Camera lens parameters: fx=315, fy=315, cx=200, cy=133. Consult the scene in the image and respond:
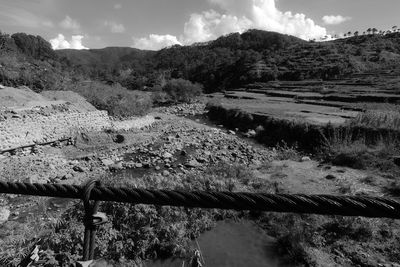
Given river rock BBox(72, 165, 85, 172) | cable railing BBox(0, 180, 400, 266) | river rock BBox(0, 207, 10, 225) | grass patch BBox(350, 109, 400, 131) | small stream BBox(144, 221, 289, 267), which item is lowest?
river rock BBox(72, 165, 85, 172)

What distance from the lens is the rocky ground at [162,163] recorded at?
25.9ft

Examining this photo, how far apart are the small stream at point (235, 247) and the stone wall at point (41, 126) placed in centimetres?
997

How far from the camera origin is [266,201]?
2.93 feet

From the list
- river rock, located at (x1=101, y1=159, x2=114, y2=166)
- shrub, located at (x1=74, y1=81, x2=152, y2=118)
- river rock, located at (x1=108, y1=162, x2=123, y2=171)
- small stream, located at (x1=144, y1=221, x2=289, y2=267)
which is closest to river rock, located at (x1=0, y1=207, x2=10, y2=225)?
→ small stream, located at (x1=144, y1=221, x2=289, y2=267)

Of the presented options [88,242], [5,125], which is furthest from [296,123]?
[88,242]

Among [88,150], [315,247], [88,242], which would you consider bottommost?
[88,150]

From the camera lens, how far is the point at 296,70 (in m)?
64.2

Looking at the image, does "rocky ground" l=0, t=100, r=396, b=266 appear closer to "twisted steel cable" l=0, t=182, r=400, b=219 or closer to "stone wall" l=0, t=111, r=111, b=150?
"stone wall" l=0, t=111, r=111, b=150

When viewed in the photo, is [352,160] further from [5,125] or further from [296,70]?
[296,70]

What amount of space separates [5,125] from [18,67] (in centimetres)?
960

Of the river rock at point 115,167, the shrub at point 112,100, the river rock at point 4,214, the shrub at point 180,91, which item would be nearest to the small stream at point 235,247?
the river rock at point 4,214

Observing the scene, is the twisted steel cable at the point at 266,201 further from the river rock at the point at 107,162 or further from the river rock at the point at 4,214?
the river rock at the point at 107,162

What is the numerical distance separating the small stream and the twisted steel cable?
4.49 m

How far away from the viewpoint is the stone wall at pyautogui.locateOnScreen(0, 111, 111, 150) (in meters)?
12.6
